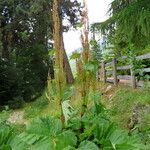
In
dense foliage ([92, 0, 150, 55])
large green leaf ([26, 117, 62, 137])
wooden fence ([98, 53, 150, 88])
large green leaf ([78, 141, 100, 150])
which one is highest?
dense foliage ([92, 0, 150, 55])

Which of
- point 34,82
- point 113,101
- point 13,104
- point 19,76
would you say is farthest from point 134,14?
point 34,82

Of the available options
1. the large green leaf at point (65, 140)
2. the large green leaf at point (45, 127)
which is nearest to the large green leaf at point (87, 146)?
the large green leaf at point (65, 140)

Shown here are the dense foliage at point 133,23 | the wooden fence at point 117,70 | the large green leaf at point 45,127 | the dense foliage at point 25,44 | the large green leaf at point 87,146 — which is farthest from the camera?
the dense foliage at point 25,44

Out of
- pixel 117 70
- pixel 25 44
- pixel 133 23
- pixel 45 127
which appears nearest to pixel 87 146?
pixel 45 127

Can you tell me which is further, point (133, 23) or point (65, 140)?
point (133, 23)

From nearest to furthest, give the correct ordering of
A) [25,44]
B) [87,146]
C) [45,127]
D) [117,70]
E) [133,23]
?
[87,146]
[45,127]
[133,23]
[117,70]
[25,44]

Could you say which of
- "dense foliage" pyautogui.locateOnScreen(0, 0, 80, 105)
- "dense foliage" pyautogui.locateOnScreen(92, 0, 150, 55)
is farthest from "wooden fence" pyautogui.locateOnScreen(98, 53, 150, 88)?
"dense foliage" pyautogui.locateOnScreen(0, 0, 80, 105)

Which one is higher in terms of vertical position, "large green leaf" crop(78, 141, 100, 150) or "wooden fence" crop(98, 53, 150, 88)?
"large green leaf" crop(78, 141, 100, 150)

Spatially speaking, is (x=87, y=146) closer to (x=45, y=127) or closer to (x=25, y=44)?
(x=45, y=127)

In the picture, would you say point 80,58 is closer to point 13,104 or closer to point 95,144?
point 95,144

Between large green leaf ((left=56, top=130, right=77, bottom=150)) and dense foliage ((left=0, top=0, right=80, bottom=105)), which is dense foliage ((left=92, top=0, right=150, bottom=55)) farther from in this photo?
dense foliage ((left=0, top=0, right=80, bottom=105))

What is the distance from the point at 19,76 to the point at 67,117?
82.9 feet

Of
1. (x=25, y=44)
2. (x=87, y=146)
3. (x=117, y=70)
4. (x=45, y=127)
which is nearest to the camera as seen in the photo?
(x=87, y=146)

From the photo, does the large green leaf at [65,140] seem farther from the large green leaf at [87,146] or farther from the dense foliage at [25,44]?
the dense foliage at [25,44]
